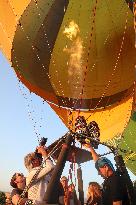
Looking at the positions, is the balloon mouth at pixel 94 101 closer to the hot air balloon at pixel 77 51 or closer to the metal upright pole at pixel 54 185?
the hot air balloon at pixel 77 51

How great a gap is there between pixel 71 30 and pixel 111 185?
5645 millimetres

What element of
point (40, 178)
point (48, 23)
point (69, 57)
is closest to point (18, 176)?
point (40, 178)

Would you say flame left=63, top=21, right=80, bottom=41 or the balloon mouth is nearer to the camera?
flame left=63, top=21, right=80, bottom=41

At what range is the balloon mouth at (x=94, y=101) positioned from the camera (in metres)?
8.98

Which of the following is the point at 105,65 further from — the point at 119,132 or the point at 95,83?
the point at 119,132

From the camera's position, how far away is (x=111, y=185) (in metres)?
2.86

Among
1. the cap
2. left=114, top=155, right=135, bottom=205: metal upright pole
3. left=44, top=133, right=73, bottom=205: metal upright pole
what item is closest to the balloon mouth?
the cap

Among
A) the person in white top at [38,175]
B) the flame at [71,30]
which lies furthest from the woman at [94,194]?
the flame at [71,30]

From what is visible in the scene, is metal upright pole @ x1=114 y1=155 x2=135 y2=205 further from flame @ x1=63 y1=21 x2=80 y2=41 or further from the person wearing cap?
flame @ x1=63 y1=21 x2=80 y2=41

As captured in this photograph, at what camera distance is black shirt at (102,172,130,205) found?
2.75 meters

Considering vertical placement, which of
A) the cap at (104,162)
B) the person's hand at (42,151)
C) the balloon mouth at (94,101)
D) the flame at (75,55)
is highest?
the flame at (75,55)

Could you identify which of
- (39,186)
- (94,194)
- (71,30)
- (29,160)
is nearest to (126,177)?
(94,194)

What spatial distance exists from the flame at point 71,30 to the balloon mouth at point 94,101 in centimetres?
185

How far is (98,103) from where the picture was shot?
30.4ft
